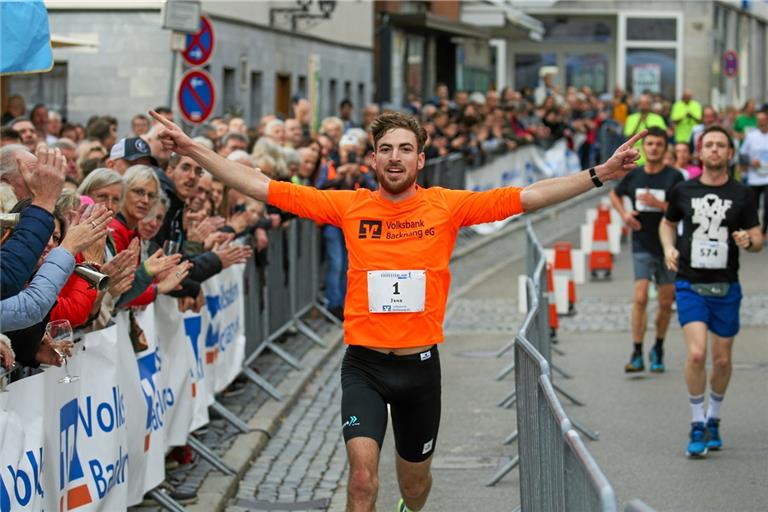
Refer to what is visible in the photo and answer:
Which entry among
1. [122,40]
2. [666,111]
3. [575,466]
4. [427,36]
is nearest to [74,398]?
[575,466]

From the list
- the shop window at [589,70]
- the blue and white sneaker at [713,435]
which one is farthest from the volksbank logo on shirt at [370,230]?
→ the shop window at [589,70]

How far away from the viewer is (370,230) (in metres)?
7.63

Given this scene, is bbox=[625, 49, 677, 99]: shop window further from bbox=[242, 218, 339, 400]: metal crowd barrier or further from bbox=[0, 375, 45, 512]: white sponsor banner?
bbox=[0, 375, 45, 512]: white sponsor banner

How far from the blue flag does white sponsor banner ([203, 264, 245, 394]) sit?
3.54 metres

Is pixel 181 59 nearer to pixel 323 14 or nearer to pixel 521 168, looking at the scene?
pixel 323 14

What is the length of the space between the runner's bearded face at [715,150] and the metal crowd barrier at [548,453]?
1865 millimetres

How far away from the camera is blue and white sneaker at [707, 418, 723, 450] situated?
1081cm

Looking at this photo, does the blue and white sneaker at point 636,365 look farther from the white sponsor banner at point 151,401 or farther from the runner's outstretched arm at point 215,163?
the runner's outstretched arm at point 215,163

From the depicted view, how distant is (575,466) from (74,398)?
280 centimetres

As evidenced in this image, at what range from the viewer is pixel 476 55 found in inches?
2192

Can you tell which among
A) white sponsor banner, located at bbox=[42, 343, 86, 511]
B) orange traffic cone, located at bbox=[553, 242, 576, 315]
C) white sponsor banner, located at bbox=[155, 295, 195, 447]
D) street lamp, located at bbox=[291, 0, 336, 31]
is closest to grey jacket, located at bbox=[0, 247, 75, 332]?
white sponsor banner, located at bbox=[42, 343, 86, 511]

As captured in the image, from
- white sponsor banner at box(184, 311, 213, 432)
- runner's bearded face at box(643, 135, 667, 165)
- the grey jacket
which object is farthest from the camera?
runner's bearded face at box(643, 135, 667, 165)

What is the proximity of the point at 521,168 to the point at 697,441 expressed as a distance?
22.7m

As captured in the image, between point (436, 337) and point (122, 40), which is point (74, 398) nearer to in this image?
point (436, 337)
